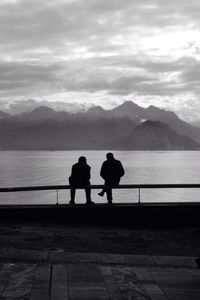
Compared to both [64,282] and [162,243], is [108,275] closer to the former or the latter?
[64,282]

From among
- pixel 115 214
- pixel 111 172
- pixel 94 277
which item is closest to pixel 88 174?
pixel 111 172

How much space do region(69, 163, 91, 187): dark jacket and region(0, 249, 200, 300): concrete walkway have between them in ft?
18.4

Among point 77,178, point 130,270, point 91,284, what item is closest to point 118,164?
point 77,178

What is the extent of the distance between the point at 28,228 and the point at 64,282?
5.77 meters

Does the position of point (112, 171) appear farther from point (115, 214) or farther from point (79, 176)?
point (115, 214)

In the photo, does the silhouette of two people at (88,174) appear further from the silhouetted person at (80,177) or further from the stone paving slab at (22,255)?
the stone paving slab at (22,255)

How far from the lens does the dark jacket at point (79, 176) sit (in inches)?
572

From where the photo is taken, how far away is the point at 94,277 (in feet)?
23.5

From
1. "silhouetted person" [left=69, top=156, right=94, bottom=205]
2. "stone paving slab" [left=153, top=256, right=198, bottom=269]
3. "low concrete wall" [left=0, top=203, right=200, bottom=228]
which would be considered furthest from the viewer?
"silhouetted person" [left=69, top=156, right=94, bottom=205]

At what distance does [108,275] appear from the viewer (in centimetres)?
730

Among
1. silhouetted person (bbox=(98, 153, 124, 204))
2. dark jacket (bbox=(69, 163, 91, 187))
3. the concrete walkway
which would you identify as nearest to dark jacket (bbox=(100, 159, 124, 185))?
silhouetted person (bbox=(98, 153, 124, 204))

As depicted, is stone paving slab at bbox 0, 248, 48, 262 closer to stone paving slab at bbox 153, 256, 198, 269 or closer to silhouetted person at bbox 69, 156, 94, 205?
stone paving slab at bbox 153, 256, 198, 269

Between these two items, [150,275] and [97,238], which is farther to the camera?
[97,238]

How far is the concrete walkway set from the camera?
247 inches
